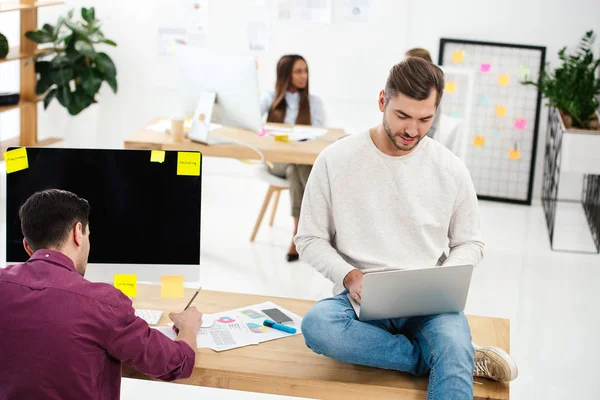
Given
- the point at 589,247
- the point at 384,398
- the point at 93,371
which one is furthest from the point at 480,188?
the point at 93,371

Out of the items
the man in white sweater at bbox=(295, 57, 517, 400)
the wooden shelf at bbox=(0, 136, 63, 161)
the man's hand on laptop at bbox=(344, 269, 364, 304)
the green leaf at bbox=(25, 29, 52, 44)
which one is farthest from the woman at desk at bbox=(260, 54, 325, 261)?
the man's hand on laptop at bbox=(344, 269, 364, 304)

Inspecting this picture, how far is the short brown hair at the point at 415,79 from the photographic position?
2.31 meters

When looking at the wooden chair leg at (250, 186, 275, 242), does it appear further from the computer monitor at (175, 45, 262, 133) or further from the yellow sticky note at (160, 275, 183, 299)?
the yellow sticky note at (160, 275, 183, 299)

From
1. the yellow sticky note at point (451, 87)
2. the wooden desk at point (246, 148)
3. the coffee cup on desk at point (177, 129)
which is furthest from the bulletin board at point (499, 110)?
the coffee cup on desk at point (177, 129)

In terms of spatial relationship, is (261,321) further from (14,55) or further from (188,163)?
(14,55)

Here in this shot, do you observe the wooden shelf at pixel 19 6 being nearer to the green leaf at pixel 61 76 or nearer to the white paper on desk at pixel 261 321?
the green leaf at pixel 61 76

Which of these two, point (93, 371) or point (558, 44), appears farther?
point (558, 44)

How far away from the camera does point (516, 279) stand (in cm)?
439

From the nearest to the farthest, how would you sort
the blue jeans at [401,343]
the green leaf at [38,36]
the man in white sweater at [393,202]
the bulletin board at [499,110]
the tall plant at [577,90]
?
the blue jeans at [401,343] → the man in white sweater at [393,202] → the tall plant at [577,90] → the green leaf at [38,36] → the bulletin board at [499,110]

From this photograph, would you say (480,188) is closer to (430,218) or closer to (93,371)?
(430,218)

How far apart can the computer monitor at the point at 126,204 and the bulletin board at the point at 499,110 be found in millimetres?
3546

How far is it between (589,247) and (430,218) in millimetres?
2886

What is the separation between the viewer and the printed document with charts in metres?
2.23

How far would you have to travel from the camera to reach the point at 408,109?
2318 millimetres
